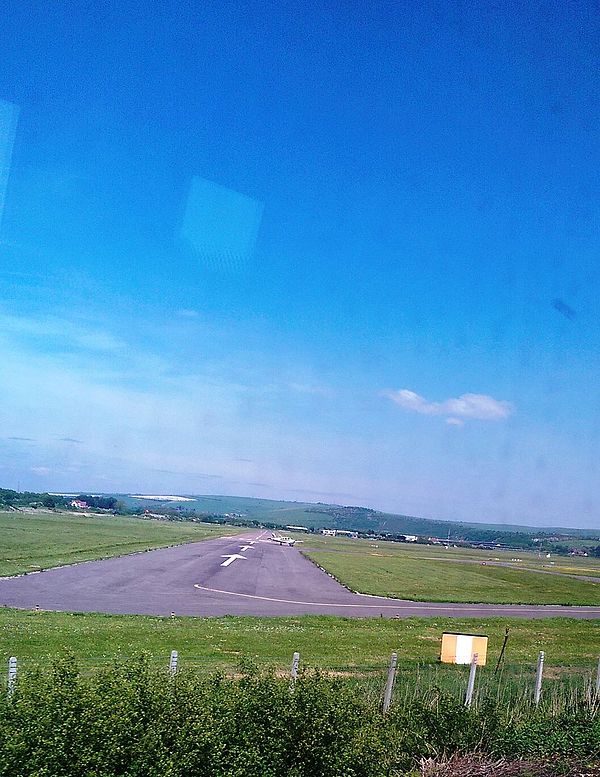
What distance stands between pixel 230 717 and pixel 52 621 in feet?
56.6

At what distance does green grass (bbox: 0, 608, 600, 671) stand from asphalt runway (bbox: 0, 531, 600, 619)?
2.92 m

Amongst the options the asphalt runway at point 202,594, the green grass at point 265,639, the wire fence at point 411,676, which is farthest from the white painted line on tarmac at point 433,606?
the wire fence at point 411,676

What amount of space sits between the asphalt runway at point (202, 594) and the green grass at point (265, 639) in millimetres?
2922

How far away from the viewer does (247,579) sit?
45.0m

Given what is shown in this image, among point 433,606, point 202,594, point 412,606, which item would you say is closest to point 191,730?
point 202,594

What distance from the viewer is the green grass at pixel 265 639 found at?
18203mm

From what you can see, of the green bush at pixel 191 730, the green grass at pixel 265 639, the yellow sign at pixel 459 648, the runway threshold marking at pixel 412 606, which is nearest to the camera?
the green bush at pixel 191 730

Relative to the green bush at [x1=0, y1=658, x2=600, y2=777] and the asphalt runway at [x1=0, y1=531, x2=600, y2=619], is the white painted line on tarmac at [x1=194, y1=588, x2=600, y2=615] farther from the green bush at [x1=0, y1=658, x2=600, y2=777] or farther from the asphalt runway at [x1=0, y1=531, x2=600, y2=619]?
the green bush at [x1=0, y1=658, x2=600, y2=777]

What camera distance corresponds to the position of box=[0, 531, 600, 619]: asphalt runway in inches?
1160

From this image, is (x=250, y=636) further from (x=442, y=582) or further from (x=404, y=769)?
→ (x=442, y=582)

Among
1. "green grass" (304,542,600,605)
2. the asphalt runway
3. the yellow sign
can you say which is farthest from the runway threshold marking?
the yellow sign

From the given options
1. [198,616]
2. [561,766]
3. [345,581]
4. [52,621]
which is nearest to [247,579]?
[345,581]

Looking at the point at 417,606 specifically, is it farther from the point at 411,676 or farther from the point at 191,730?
the point at 191,730

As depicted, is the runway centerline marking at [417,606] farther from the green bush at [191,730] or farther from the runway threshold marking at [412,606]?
the green bush at [191,730]
